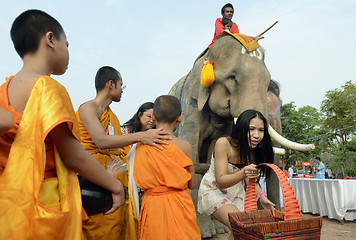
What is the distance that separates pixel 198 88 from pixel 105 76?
3142 mm

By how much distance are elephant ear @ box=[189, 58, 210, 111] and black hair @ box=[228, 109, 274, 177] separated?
2542 mm

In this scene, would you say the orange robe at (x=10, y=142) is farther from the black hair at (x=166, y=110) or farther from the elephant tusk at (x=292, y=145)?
the elephant tusk at (x=292, y=145)

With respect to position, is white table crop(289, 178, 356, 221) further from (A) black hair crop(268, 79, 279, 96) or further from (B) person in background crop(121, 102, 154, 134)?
(B) person in background crop(121, 102, 154, 134)

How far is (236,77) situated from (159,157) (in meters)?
3.24

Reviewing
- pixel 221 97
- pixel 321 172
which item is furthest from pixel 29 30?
pixel 321 172

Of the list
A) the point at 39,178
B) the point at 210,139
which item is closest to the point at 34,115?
the point at 39,178

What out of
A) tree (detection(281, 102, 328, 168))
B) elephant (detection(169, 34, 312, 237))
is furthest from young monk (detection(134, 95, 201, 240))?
tree (detection(281, 102, 328, 168))

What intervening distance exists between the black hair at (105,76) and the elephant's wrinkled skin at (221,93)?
98.9 inches

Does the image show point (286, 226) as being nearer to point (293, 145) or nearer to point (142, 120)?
point (142, 120)

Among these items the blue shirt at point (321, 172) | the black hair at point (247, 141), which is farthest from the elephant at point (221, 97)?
the blue shirt at point (321, 172)

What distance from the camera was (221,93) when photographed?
5.09 meters

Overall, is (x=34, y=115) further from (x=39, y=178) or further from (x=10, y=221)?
(x=10, y=221)

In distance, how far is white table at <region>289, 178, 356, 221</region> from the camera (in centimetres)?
638

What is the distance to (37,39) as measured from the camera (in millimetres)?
1324
